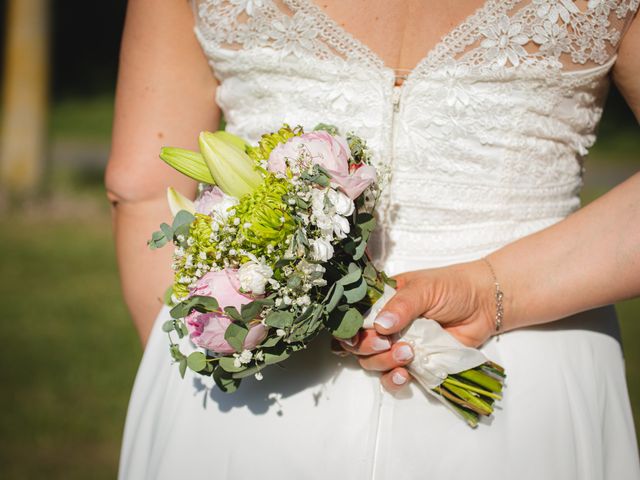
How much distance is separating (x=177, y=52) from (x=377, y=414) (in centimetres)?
115

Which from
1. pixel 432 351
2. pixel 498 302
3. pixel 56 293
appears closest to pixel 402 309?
pixel 432 351

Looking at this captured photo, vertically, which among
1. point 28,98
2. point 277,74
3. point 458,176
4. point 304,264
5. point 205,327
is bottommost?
point 205,327

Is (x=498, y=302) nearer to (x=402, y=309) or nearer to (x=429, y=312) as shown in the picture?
(x=429, y=312)

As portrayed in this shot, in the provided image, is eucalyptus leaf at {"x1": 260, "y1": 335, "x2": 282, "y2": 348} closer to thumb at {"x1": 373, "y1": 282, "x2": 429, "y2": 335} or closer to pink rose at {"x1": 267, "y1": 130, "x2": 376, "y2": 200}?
thumb at {"x1": 373, "y1": 282, "x2": 429, "y2": 335}

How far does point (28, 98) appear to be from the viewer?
934cm

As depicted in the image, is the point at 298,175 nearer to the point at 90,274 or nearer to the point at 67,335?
the point at 67,335

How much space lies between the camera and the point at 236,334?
156cm

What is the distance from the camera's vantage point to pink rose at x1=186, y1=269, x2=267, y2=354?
1.56m

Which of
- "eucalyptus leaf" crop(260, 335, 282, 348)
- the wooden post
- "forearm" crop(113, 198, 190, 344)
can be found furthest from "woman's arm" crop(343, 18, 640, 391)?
the wooden post

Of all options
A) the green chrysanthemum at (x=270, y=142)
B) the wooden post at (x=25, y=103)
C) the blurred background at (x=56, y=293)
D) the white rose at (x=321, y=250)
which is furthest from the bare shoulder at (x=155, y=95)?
the wooden post at (x=25, y=103)

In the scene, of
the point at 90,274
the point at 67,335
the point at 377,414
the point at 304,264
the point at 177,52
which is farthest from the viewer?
the point at 90,274

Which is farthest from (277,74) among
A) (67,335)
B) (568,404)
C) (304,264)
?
(67,335)

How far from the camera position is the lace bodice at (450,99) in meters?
1.84

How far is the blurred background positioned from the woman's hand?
3.09 metres
